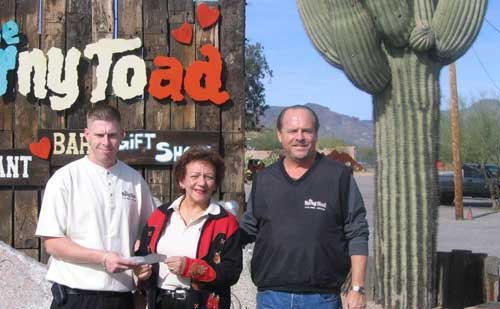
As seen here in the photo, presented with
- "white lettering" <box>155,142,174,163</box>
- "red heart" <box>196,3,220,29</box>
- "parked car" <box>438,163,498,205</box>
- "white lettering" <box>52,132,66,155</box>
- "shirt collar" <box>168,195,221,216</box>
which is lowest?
"parked car" <box>438,163,498,205</box>

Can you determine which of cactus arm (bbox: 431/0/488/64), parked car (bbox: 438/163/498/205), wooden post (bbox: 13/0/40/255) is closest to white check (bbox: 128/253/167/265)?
cactus arm (bbox: 431/0/488/64)

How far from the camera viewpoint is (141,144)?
6.97 m

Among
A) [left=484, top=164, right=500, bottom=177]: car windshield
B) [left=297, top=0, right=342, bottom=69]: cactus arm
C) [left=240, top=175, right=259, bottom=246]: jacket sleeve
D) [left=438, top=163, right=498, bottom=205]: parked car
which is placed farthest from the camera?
[left=438, top=163, right=498, bottom=205]: parked car

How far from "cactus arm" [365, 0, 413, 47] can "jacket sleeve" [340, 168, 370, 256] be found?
93.1 inches

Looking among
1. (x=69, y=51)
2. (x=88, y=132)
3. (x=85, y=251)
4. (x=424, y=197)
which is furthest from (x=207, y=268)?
(x=69, y=51)

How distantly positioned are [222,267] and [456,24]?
123 inches

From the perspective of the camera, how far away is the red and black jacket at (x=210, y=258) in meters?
3.61

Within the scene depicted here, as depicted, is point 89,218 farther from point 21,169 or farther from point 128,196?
point 21,169

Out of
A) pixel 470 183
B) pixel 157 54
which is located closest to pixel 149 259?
pixel 157 54

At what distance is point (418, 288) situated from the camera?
19.1ft

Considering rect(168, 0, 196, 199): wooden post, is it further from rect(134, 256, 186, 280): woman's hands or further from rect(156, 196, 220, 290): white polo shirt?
rect(134, 256, 186, 280): woman's hands

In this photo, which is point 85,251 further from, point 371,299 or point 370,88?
point 371,299

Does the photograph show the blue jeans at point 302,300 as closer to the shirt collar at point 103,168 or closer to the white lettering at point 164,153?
the shirt collar at point 103,168

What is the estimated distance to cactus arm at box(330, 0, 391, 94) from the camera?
5660 mm
